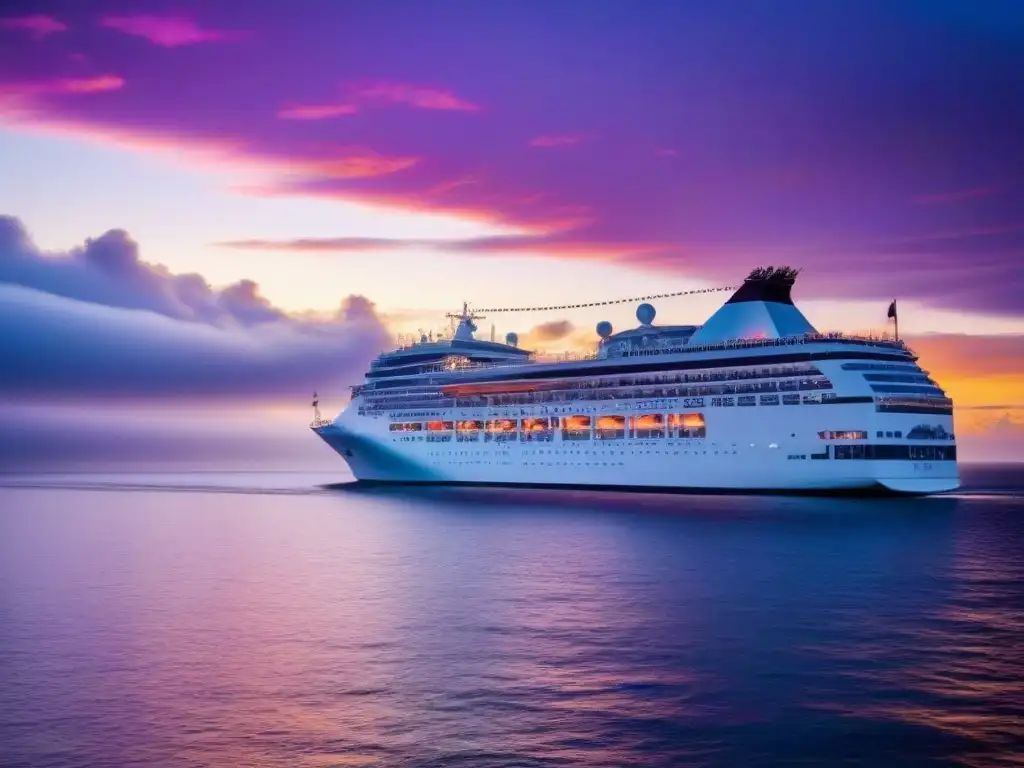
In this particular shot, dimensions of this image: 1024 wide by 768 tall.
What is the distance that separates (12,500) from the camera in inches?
4601

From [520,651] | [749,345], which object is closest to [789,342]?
[749,345]

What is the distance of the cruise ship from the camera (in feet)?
257

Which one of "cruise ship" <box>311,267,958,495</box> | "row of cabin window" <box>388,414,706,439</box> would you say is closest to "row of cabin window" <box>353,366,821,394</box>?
"cruise ship" <box>311,267,958,495</box>

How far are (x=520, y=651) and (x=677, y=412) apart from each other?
6102cm

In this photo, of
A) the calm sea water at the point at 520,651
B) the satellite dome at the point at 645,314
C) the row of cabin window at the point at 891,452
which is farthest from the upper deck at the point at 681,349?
the calm sea water at the point at 520,651

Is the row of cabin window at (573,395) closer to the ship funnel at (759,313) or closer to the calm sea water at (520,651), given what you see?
the ship funnel at (759,313)

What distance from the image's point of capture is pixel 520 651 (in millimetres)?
27609

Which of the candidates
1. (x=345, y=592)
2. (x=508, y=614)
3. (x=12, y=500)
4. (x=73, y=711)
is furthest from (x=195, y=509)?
(x=73, y=711)

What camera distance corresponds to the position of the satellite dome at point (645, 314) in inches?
4134

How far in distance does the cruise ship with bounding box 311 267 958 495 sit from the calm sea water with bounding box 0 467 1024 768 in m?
20.0

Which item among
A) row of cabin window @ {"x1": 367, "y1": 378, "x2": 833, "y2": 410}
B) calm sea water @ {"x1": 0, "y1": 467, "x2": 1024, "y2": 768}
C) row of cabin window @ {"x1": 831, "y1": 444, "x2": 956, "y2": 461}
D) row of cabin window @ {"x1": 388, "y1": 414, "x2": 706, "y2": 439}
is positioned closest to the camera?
calm sea water @ {"x1": 0, "y1": 467, "x2": 1024, "y2": 768}

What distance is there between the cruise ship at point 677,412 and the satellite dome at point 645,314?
25 cm

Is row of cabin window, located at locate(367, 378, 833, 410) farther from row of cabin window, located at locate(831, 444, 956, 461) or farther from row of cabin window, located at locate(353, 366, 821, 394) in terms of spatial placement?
row of cabin window, located at locate(831, 444, 956, 461)

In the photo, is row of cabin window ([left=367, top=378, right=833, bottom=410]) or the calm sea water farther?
row of cabin window ([left=367, top=378, right=833, bottom=410])
